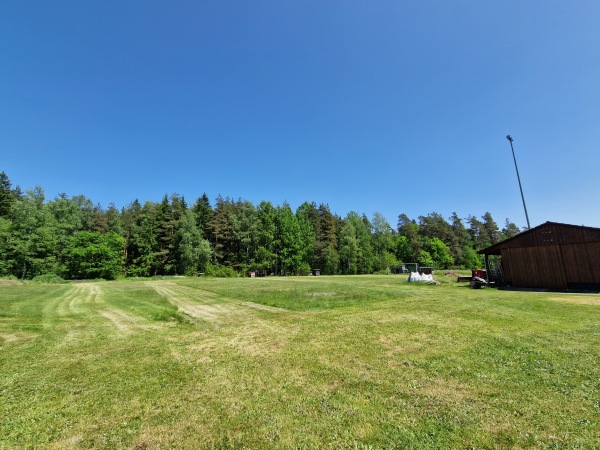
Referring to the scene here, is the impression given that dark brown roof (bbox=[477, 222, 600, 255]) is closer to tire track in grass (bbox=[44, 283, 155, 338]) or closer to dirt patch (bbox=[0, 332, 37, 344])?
tire track in grass (bbox=[44, 283, 155, 338])

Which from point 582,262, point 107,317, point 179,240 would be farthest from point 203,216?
point 582,262

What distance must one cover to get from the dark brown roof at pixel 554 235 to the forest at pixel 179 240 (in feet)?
146

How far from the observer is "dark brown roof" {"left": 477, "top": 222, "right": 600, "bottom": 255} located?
1866 cm

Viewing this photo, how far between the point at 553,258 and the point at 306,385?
23.8 meters

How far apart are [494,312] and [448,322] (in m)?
3.07

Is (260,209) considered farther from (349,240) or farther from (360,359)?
(360,359)

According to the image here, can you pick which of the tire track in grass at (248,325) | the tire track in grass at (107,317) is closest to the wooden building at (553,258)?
the tire track in grass at (248,325)

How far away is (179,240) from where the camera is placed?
58.7 metres

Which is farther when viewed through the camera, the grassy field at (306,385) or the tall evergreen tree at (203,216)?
the tall evergreen tree at (203,216)

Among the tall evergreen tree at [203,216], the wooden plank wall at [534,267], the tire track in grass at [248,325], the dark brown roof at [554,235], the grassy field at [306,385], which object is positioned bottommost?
the grassy field at [306,385]

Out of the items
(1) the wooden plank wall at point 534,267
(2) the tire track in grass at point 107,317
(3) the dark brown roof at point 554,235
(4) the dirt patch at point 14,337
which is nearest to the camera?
(4) the dirt patch at point 14,337

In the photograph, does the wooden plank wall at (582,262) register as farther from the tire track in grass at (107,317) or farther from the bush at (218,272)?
the bush at (218,272)

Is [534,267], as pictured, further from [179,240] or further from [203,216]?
[203,216]

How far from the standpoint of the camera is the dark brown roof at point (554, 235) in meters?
18.7
